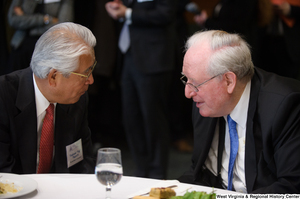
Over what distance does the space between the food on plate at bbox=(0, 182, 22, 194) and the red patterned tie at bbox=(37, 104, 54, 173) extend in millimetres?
608

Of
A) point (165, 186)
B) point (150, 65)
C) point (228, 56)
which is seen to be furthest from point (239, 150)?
point (150, 65)

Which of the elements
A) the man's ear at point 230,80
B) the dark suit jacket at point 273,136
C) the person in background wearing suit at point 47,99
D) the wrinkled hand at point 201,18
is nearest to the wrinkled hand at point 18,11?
the person in background wearing suit at point 47,99

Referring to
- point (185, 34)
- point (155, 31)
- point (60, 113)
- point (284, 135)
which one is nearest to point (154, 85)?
point (155, 31)

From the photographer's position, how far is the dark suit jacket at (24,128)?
195 cm

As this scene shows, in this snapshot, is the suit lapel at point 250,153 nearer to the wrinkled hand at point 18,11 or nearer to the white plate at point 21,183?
the white plate at point 21,183

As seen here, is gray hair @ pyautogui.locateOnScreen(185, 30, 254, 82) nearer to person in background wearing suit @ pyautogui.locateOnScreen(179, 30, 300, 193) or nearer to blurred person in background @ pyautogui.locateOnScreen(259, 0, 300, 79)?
person in background wearing suit @ pyautogui.locateOnScreen(179, 30, 300, 193)

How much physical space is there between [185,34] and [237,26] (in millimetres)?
643

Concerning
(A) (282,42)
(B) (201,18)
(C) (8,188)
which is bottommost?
(C) (8,188)

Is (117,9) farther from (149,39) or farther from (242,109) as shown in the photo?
(242,109)

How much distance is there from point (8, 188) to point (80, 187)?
0.93ft

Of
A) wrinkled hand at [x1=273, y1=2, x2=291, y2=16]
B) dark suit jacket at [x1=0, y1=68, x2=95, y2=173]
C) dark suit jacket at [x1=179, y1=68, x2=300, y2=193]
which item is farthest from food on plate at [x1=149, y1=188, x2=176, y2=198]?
wrinkled hand at [x1=273, y1=2, x2=291, y2=16]

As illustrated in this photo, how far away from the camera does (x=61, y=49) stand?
202cm

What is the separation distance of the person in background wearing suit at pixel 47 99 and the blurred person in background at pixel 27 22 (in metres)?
1.28

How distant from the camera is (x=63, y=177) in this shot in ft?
5.39
